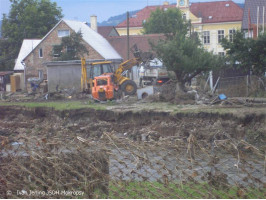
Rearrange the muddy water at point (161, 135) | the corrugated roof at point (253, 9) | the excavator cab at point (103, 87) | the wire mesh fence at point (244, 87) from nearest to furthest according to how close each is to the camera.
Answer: the muddy water at point (161, 135) < the wire mesh fence at point (244, 87) < the excavator cab at point (103, 87) < the corrugated roof at point (253, 9)

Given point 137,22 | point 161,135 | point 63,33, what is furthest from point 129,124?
point 137,22

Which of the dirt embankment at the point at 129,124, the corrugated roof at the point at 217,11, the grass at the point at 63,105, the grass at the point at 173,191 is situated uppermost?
the corrugated roof at the point at 217,11

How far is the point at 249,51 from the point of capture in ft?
63.5

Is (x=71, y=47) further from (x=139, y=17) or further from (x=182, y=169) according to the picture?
(x=182, y=169)

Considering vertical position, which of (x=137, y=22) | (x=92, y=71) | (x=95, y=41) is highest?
(x=137, y=22)

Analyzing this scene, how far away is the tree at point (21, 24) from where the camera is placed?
38.5m

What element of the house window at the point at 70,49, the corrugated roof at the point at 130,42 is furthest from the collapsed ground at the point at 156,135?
the corrugated roof at the point at 130,42

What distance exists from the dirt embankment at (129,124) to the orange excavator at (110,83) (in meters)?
1.90

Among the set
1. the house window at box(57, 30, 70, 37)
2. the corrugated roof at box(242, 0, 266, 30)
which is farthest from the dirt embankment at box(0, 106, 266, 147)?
the house window at box(57, 30, 70, 37)

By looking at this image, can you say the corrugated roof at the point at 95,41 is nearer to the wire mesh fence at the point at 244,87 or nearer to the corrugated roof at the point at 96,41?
the corrugated roof at the point at 96,41

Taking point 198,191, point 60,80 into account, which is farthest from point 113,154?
point 60,80

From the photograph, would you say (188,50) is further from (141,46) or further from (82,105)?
(141,46)

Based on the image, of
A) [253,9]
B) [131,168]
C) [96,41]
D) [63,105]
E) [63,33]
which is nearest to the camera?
[131,168]

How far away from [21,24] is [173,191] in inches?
1539
